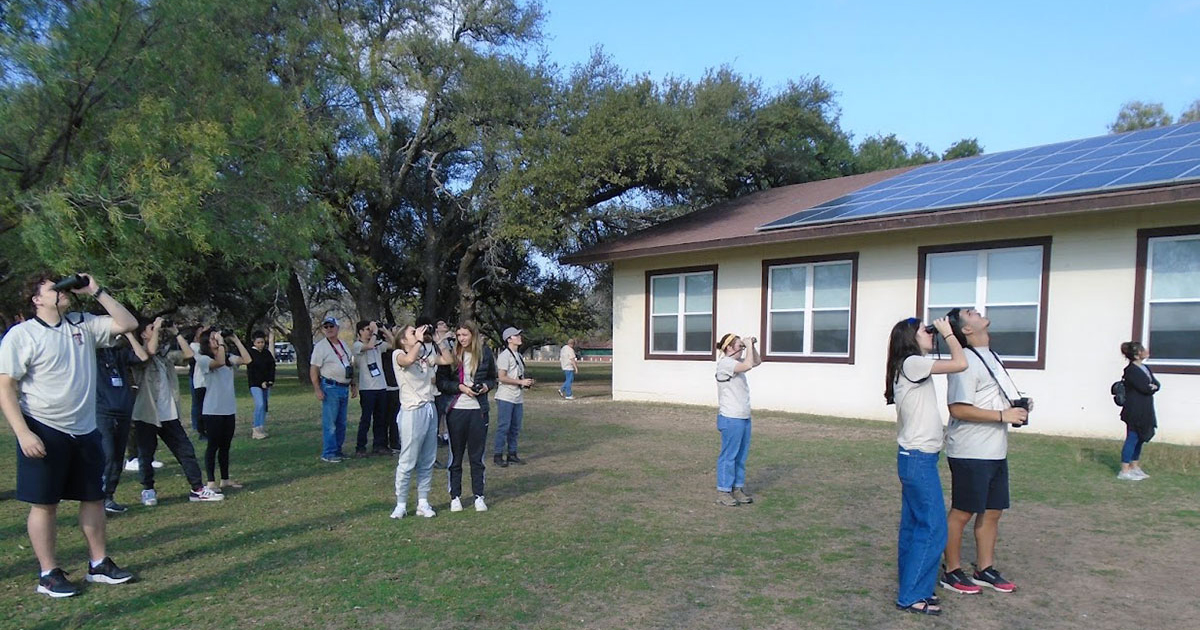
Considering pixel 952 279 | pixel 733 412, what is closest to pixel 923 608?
pixel 733 412

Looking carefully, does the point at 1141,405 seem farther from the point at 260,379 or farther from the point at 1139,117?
the point at 1139,117

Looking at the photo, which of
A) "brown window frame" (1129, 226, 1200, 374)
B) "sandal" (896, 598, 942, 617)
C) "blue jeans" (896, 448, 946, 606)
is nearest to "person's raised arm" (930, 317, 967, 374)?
"blue jeans" (896, 448, 946, 606)

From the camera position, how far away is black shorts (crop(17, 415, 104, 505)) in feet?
15.1

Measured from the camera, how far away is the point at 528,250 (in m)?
20.8

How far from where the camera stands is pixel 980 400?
464cm

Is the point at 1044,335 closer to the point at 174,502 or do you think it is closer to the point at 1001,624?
the point at 1001,624

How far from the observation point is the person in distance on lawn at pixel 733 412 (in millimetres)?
7082

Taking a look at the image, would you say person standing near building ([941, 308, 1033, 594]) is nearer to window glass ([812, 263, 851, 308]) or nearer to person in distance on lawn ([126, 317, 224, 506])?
person in distance on lawn ([126, 317, 224, 506])

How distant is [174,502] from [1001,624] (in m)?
7.05

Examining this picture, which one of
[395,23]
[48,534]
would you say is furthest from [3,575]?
[395,23]

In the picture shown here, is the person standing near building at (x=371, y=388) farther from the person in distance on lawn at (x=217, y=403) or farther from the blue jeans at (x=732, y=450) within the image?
the blue jeans at (x=732, y=450)

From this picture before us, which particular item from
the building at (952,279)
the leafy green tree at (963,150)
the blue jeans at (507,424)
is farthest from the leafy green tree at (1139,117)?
the blue jeans at (507,424)

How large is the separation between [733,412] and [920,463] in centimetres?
263

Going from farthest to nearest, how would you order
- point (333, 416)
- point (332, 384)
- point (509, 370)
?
point (332, 384), point (333, 416), point (509, 370)
